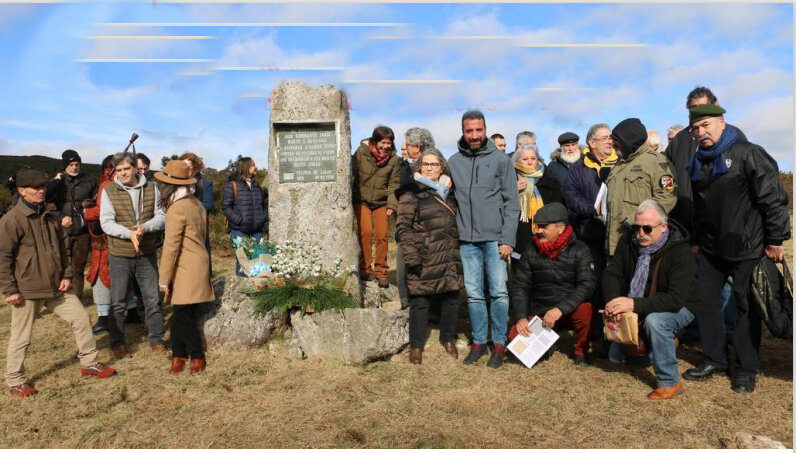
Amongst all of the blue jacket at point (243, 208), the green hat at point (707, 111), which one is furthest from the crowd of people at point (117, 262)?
the green hat at point (707, 111)

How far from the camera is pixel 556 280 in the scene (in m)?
4.77

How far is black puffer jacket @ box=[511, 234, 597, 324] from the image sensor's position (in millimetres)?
4699

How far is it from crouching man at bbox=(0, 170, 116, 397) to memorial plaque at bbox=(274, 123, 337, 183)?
2223 mm

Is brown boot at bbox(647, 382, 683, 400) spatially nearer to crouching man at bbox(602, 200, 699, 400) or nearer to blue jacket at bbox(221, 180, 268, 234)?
crouching man at bbox(602, 200, 699, 400)

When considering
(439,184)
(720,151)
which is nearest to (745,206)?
(720,151)

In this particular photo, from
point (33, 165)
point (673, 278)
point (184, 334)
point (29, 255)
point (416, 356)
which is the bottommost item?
point (416, 356)

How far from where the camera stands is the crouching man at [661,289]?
13.4ft

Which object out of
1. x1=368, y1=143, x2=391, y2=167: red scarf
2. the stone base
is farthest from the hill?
the stone base

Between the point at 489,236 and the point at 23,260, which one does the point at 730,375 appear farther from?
the point at 23,260

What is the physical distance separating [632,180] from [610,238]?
0.51 metres

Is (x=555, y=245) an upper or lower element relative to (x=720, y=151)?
lower

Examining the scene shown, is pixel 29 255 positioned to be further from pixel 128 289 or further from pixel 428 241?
pixel 428 241

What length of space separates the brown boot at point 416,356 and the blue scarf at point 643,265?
181 centimetres

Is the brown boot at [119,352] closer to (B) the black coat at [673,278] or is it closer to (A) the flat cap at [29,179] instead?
(A) the flat cap at [29,179]
